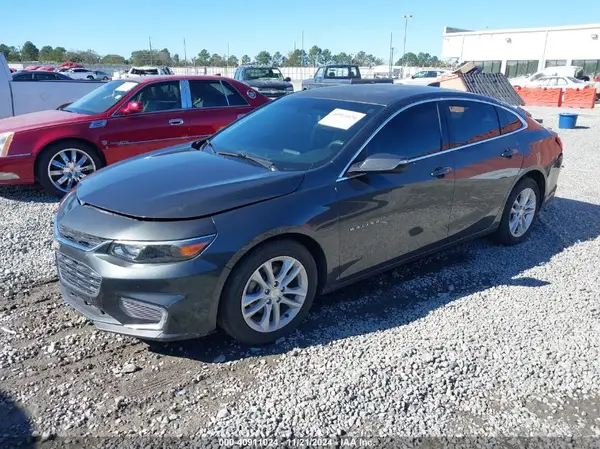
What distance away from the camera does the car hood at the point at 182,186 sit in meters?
3.01

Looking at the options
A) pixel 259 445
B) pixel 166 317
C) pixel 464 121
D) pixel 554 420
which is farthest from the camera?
pixel 464 121

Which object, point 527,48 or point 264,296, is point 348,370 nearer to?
point 264,296

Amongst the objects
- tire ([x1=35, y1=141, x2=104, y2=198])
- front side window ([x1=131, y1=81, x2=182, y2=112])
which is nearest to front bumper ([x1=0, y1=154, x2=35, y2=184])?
tire ([x1=35, y1=141, x2=104, y2=198])

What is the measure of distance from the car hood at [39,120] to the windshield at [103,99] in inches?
7.7

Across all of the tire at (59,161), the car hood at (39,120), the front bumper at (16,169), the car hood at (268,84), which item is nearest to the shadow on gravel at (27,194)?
the tire at (59,161)

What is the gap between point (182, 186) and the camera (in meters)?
3.23

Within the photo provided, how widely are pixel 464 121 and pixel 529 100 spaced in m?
24.5

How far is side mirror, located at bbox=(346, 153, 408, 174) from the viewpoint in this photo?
351cm

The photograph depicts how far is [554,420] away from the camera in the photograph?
2.74 meters

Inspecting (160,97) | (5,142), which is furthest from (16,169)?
(160,97)

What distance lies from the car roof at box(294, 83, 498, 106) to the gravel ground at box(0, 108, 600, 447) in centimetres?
155

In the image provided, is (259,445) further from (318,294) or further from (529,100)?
(529,100)

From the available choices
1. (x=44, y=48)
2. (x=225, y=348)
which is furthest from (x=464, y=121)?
(x=44, y=48)

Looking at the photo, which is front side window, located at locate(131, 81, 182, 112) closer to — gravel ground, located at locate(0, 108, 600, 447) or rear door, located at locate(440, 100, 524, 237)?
gravel ground, located at locate(0, 108, 600, 447)
